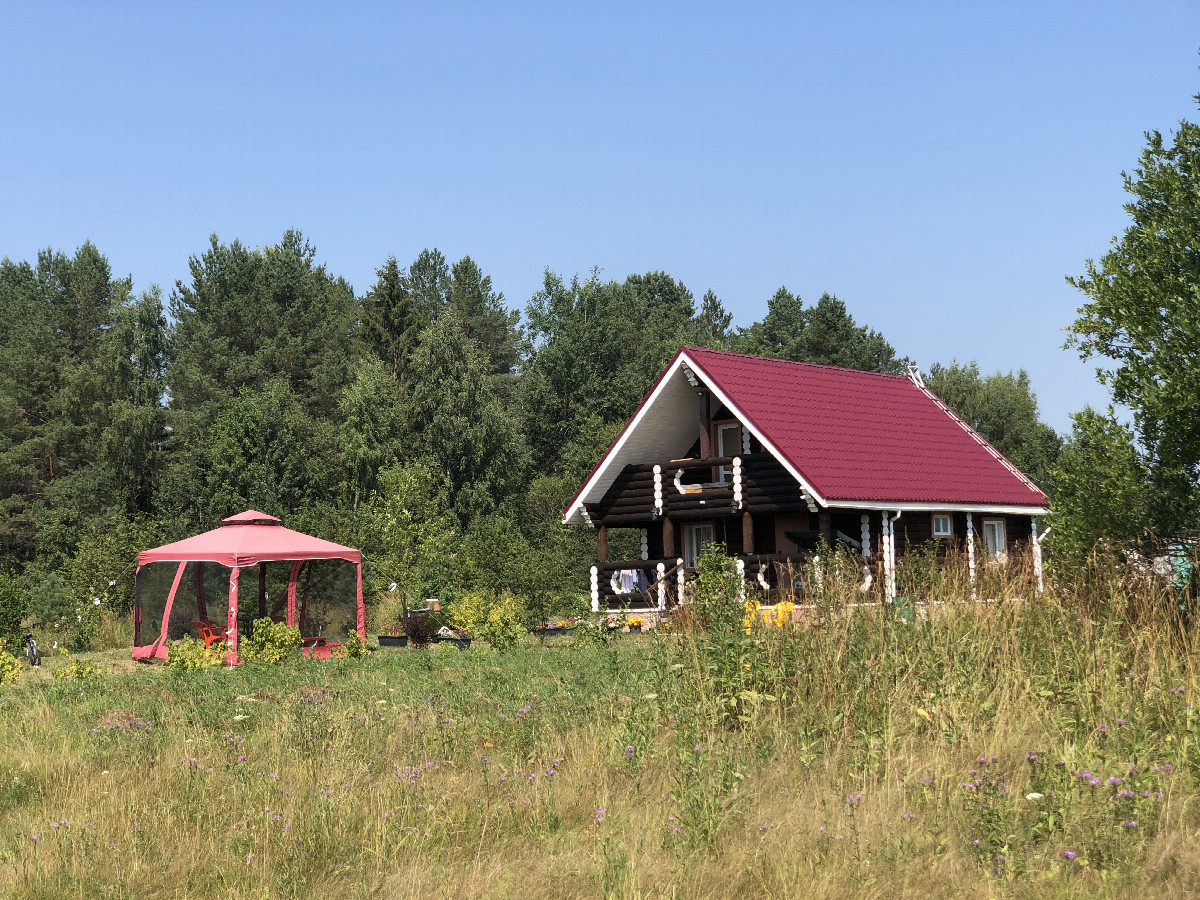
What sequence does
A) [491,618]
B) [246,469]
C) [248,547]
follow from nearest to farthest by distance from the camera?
[491,618], [248,547], [246,469]

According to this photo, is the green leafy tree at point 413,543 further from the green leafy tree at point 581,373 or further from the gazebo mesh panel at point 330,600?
the green leafy tree at point 581,373

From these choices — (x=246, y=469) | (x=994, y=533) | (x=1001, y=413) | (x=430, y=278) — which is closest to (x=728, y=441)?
(x=994, y=533)

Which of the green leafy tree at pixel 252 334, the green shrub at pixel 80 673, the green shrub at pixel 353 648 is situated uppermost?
the green leafy tree at pixel 252 334

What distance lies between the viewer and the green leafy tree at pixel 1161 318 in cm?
1189

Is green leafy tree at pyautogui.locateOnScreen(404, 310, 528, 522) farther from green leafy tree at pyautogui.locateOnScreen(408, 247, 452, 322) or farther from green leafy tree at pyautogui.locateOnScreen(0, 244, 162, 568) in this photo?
green leafy tree at pyautogui.locateOnScreen(408, 247, 452, 322)

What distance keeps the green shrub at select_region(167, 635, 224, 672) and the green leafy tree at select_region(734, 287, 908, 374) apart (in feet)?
146

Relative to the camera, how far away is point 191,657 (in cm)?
1750

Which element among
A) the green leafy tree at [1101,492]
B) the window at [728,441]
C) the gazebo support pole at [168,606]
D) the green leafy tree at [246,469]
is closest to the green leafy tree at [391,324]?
the green leafy tree at [246,469]

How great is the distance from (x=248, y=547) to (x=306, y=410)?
34.1 metres

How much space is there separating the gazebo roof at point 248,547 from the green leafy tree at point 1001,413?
1515 inches

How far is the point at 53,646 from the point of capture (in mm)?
22750

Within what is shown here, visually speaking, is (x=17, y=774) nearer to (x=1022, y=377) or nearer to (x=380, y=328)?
(x=380, y=328)

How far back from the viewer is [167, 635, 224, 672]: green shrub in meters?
17.3

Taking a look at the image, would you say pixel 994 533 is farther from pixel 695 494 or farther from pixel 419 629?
pixel 419 629
